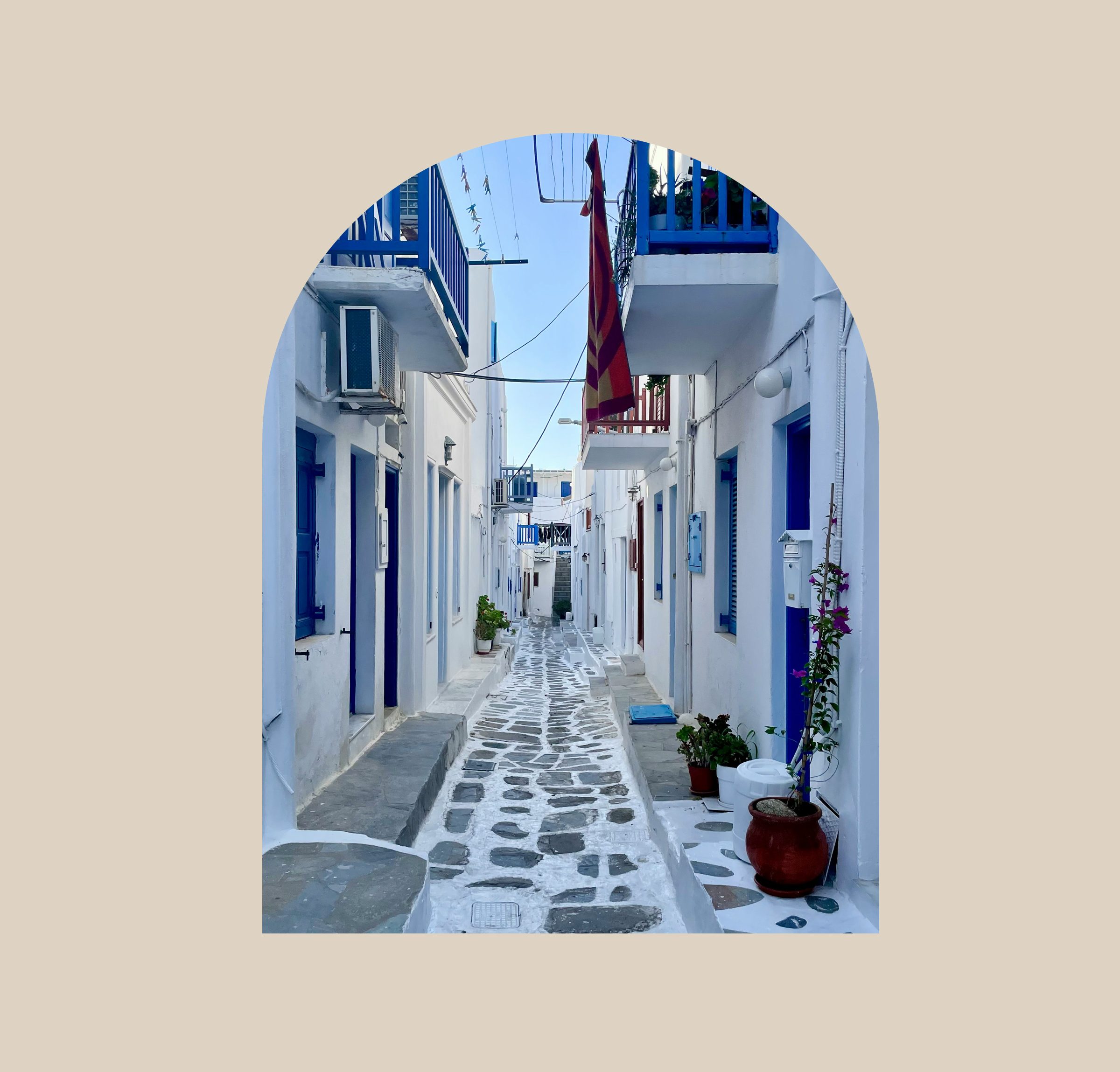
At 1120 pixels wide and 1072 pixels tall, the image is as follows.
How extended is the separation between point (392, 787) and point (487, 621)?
8117 mm

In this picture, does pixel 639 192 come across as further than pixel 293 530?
Yes

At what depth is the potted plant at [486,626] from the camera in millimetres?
13047

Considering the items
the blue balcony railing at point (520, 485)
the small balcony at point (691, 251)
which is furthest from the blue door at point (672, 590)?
the blue balcony railing at point (520, 485)

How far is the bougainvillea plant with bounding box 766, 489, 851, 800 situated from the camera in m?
3.15

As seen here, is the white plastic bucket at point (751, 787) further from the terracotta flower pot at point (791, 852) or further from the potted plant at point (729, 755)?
the potted plant at point (729, 755)

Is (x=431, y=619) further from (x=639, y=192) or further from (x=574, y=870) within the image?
(x=639, y=192)

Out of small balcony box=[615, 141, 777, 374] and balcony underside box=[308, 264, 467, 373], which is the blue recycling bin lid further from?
balcony underside box=[308, 264, 467, 373]

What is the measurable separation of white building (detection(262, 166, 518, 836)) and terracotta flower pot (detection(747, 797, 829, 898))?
223 centimetres

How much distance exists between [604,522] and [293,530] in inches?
558

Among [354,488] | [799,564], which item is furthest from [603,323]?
[354,488]

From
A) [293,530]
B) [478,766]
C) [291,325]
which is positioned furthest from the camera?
[478,766]

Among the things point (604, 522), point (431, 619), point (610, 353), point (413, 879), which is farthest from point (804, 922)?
point (604, 522)

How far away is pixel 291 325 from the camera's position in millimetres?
4215

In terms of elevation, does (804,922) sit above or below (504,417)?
below
